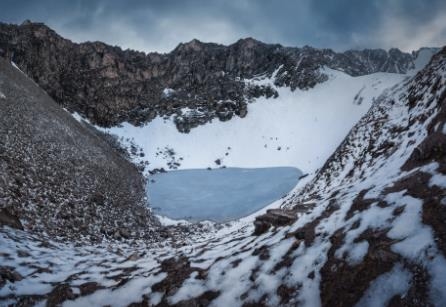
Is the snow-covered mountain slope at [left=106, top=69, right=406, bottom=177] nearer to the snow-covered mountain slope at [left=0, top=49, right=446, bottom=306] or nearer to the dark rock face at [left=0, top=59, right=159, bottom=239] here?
the dark rock face at [left=0, top=59, right=159, bottom=239]

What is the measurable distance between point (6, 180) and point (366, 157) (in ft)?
50.0

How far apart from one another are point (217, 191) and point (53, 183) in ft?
61.2

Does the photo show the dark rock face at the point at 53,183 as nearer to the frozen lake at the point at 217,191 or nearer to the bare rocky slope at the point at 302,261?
the bare rocky slope at the point at 302,261

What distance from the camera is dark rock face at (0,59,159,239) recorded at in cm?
1184

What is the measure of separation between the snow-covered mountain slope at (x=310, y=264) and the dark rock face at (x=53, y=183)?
3166 mm

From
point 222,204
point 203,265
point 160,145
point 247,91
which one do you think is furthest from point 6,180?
point 247,91

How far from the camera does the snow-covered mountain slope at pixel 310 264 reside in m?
3.61

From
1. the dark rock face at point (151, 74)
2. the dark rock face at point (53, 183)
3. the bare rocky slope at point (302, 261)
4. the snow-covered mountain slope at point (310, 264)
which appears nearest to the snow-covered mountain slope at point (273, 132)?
the dark rock face at point (151, 74)

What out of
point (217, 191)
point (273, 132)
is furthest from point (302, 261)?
point (273, 132)

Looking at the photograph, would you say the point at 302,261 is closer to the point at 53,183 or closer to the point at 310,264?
the point at 310,264

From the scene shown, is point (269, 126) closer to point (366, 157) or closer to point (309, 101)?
point (309, 101)

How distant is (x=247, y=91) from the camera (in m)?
59.6

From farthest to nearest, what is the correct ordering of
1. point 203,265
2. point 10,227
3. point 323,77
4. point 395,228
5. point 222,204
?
point 323,77, point 222,204, point 10,227, point 203,265, point 395,228

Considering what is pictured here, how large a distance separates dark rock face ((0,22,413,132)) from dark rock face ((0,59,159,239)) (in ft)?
92.5
